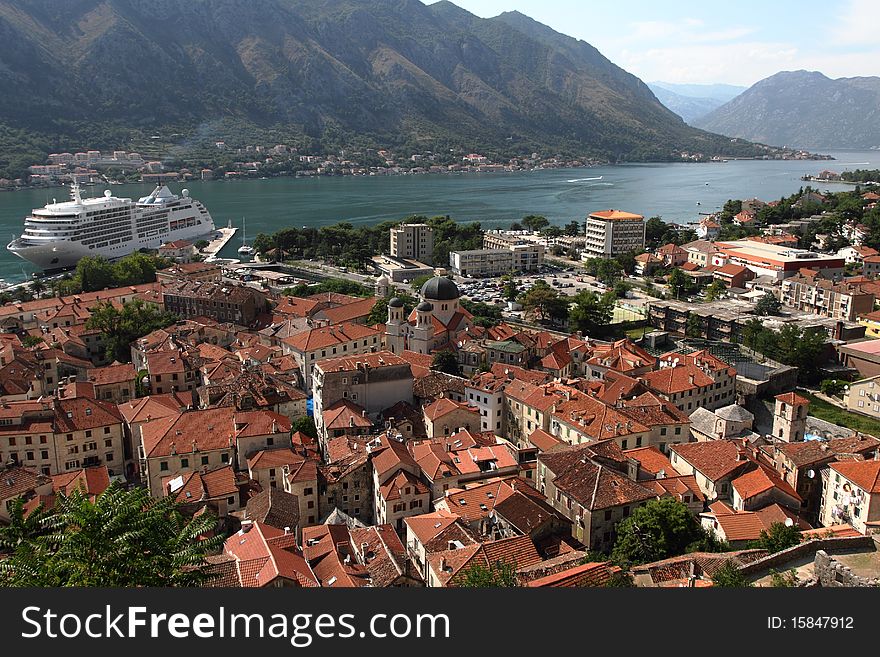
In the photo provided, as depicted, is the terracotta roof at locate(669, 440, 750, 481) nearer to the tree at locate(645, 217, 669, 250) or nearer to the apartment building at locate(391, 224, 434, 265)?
the apartment building at locate(391, 224, 434, 265)

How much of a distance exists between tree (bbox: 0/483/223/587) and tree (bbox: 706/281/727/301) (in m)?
43.3

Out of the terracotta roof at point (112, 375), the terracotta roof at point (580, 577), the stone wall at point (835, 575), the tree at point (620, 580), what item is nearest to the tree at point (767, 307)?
the terracotta roof at point (112, 375)

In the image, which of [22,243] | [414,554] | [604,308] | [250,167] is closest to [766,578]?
[414,554]

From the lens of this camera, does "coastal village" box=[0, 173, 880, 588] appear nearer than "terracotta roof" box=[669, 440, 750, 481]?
Yes

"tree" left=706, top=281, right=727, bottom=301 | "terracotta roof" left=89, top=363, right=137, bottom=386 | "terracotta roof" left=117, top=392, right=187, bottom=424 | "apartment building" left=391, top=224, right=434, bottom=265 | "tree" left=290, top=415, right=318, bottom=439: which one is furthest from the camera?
"apartment building" left=391, top=224, right=434, bottom=265

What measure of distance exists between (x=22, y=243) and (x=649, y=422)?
50946mm

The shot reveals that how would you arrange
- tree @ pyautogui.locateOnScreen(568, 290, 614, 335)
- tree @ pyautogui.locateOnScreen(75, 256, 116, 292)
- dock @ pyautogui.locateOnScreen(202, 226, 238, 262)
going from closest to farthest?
tree @ pyautogui.locateOnScreen(568, 290, 614, 335) → tree @ pyautogui.locateOnScreen(75, 256, 116, 292) → dock @ pyautogui.locateOnScreen(202, 226, 238, 262)

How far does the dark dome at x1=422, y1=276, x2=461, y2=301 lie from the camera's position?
3369 centimetres

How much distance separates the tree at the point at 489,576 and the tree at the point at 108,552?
434cm

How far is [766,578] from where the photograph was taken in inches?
450

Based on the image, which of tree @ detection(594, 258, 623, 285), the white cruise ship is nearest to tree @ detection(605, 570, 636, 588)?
tree @ detection(594, 258, 623, 285)

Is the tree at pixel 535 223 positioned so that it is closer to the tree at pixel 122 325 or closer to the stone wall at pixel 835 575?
the tree at pixel 122 325

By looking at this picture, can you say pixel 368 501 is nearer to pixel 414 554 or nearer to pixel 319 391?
pixel 414 554

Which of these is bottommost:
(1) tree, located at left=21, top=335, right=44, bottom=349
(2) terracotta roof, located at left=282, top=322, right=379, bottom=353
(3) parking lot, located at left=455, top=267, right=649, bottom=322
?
(3) parking lot, located at left=455, top=267, right=649, bottom=322
